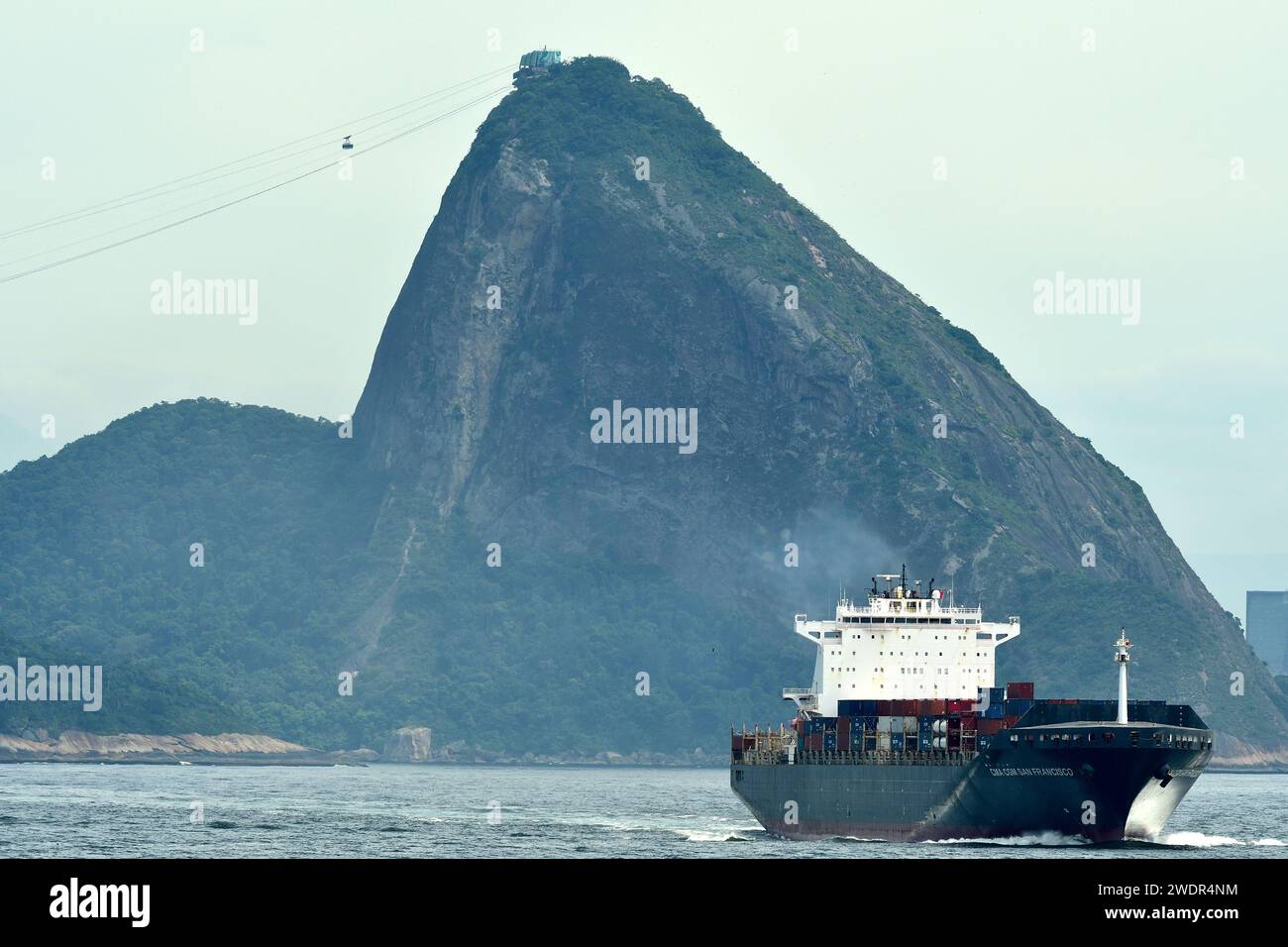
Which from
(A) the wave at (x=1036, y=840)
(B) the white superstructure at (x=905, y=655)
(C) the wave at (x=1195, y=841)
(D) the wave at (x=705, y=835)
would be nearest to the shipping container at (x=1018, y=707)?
(A) the wave at (x=1036, y=840)

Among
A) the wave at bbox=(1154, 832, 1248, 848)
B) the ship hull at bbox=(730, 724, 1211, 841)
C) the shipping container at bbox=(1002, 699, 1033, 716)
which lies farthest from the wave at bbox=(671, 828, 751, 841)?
the wave at bbox=(1154, 832, 1248, 848)

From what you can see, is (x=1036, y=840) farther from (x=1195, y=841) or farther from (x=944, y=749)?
(x=1195, y=841)

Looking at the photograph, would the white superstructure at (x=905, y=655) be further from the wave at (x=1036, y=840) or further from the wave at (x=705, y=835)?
the wave at (x=1036, y=840)

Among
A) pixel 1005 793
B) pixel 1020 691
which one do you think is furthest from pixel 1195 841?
pixel 1005 793

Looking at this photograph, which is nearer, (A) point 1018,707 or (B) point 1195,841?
(A) point 1018,707

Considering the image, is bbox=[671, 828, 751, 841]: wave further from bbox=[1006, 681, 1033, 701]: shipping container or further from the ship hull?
bbox=[1006, 681, 1033, 701]: shipping container
